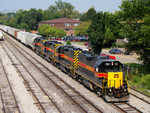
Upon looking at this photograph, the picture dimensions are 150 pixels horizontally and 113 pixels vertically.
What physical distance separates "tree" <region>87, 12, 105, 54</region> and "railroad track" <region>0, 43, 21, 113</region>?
22997 millimetres

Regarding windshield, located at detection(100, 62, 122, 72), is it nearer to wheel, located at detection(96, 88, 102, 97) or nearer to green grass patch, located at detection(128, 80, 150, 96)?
wheel, located at detection(96, 88, 102, 97)

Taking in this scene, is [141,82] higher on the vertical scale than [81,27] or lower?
lower

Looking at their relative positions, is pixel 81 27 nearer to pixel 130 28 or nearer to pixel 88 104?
pixel 130 28

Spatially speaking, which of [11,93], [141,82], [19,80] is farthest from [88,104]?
[19,80]

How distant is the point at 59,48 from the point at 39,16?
112108mm

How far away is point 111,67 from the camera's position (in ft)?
60.1

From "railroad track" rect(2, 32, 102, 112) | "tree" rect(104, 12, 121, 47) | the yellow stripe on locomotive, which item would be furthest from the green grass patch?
"tree" rect(104, 12, 121, 47)

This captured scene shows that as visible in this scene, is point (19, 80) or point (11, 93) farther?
point (19, 80)

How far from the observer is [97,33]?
4631 cm

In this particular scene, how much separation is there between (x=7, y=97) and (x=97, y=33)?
2993 cm

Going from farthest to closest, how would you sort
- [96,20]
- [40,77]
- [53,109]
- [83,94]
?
[96,20], [40,77], [83,94], [53,109]

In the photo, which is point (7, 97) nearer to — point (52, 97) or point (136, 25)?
point (52, 97)

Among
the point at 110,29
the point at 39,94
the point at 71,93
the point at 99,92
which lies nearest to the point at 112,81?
→ the point at 99,92

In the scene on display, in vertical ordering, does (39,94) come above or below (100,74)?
below
